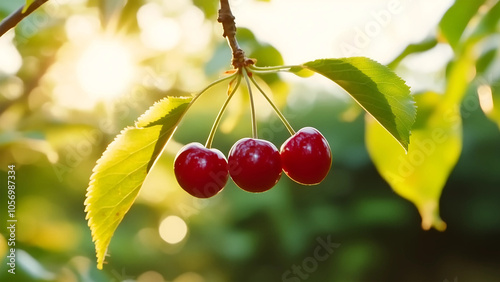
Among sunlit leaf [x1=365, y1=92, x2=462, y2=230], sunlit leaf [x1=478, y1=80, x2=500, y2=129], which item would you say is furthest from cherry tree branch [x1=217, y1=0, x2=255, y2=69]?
sunlit leaf [x1=478, y1=80, x2=500, y2=129]

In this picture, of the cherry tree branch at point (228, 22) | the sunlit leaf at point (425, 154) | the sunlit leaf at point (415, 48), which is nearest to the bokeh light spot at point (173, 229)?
the sunlit leaf at point (425, 154)

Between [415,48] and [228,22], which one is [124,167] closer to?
[228,22]

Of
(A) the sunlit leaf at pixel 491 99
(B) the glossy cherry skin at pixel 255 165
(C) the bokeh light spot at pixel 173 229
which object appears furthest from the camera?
(C) the bokeh light spot at pixel 173 229

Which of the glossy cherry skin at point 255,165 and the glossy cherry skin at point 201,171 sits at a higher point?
the glossy cherry skin at point 201,171

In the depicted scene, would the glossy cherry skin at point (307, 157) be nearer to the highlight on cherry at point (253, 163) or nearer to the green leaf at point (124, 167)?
the highlight on cherry at point (253, 163)

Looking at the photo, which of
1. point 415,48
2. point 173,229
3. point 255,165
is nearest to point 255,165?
point 255,165

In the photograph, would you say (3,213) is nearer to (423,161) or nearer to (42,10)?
(42,10)

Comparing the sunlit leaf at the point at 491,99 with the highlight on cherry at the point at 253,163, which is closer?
the highlight on cherry at the point at 253,163
